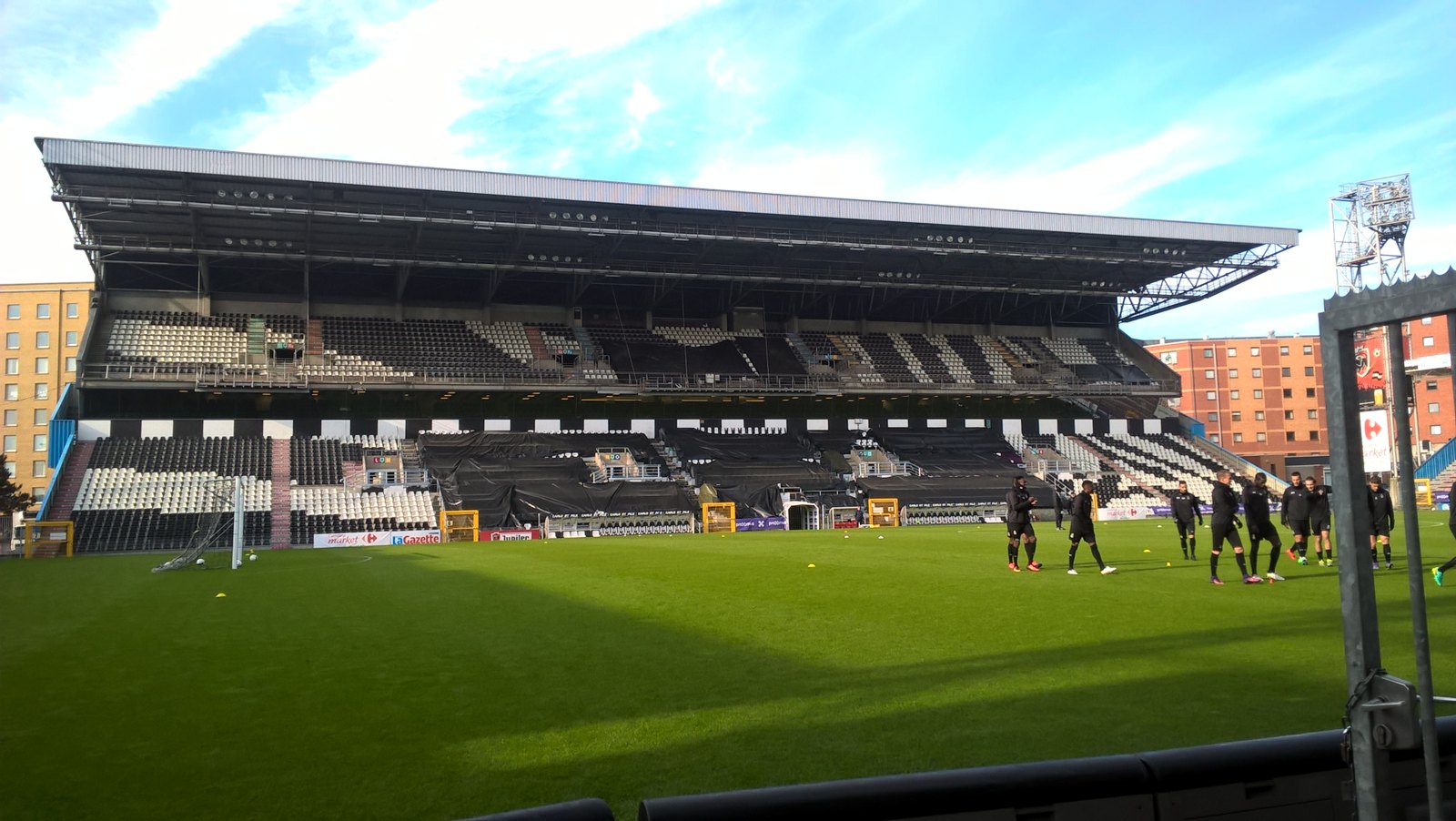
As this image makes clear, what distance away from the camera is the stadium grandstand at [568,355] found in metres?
Answer: 36.9

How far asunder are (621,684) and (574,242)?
37191mm

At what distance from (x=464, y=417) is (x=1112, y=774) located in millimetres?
43191

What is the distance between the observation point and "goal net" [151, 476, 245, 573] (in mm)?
21734

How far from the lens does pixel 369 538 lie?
3412 centimetres

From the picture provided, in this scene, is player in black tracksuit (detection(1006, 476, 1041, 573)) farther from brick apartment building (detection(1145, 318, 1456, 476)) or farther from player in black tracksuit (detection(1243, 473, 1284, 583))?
brick apartment building (detection(1145, 318, 1456, 476))

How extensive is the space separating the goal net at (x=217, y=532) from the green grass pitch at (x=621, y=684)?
21.8ft

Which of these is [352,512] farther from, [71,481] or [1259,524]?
[1259,524]

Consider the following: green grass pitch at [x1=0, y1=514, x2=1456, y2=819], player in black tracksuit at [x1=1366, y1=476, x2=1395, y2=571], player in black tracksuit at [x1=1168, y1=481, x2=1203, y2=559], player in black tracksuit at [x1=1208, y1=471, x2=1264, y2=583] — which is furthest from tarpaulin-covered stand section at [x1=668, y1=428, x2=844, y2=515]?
player in black tracksuit at [x1=1208, y1=471, x2=1264, y2=583]

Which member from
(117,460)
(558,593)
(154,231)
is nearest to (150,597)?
(558,593)

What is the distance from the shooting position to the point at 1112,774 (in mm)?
3859

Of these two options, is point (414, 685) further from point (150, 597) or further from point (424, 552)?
point (424, 552)

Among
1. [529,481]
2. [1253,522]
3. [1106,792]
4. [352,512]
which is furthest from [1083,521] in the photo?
[352,512]

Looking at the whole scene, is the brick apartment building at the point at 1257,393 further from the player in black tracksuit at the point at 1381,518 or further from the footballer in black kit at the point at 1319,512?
the footballer in black kit at the point at 1319,512

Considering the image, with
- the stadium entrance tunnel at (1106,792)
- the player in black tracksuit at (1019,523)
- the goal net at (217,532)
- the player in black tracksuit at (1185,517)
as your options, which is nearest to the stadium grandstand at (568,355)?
the goal net at (217,532)
